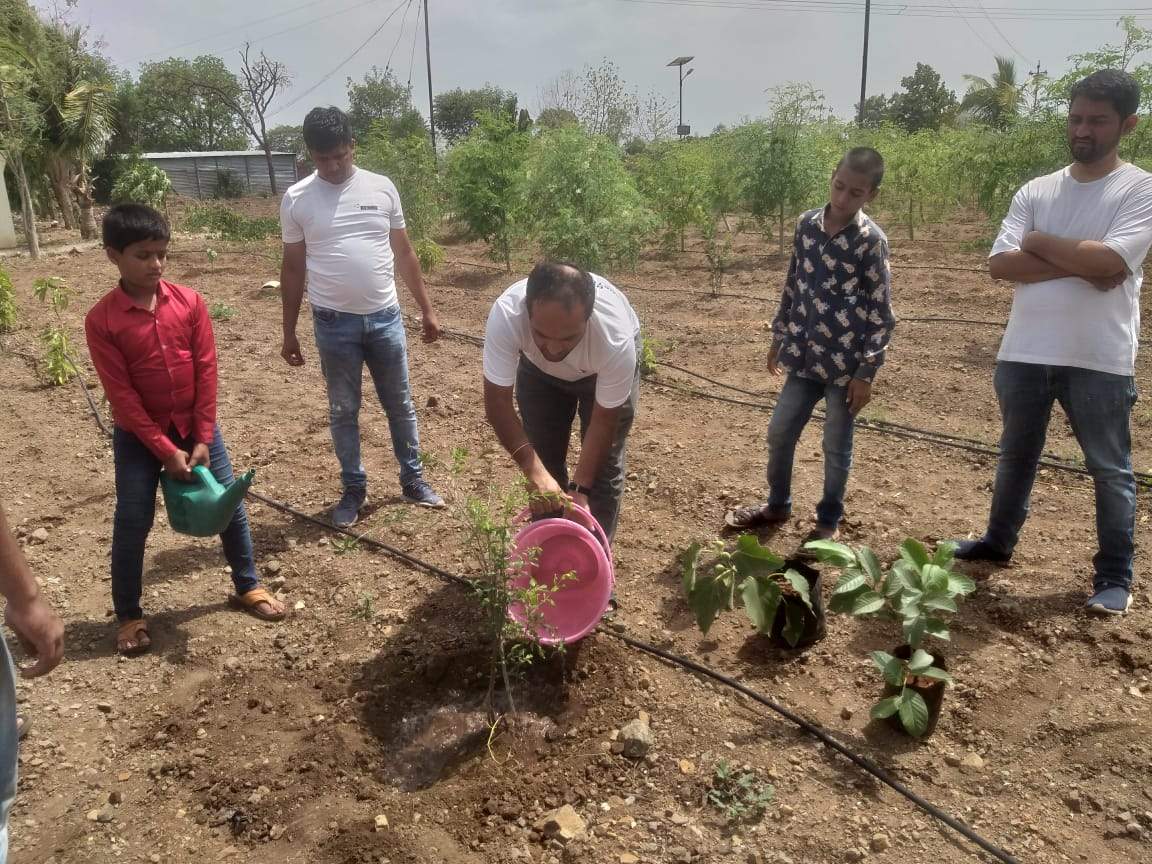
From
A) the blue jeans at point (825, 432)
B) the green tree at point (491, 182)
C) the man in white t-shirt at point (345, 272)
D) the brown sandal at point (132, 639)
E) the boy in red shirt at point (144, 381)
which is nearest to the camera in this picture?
the boy in red shirt at point (144, 381)

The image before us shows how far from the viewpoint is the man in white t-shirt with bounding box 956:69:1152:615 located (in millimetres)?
2809

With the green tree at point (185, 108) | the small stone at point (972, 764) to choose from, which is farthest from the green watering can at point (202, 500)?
the green tree at point (185, 108)

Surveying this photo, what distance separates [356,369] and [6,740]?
243 cm

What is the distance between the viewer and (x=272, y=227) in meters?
15.1

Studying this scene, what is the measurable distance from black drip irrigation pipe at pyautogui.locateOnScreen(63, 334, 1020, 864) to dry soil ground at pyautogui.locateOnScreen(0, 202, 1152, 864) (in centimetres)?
4

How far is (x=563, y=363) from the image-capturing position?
267 cm

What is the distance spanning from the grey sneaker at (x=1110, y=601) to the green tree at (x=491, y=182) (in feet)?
29.0

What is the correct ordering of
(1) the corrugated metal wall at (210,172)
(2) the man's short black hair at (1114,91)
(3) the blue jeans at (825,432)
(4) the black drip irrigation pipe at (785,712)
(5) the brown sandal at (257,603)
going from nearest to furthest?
(4) the black drip irrigation pipe at (785,712) → (2) the man's short black hair at (1114,91) → (5) the brown sandal at (257,603) → (3) the blue jeans at (825,432) → (1) the corrugated metal wall at (210,172)

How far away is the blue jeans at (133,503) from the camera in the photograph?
2799 millimetres

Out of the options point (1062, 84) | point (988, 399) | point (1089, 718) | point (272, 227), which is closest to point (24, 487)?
point (1089, 718)

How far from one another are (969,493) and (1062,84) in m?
4.36

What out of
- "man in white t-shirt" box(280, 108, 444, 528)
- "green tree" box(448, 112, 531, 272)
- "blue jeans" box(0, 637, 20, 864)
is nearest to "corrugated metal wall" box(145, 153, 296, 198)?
"green tree" box(448, 112, 531, 272)

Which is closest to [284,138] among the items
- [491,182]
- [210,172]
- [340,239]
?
[210,172]

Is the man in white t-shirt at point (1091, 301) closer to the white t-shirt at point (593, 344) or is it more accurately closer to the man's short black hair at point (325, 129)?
the white t-shirt at point (593, 344)
